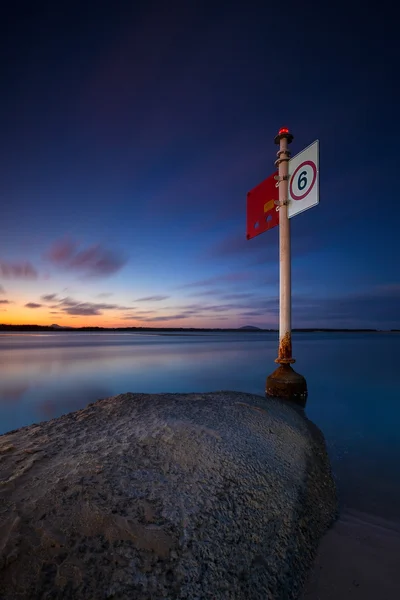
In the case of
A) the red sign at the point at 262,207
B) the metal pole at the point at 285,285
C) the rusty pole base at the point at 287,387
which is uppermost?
the red sign at the point at 262,207

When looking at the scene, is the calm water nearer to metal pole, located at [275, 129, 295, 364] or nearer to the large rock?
the large rock

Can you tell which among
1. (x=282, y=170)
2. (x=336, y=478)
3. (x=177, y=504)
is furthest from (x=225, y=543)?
(x=282, y=170)

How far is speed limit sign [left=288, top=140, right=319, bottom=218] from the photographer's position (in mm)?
6352

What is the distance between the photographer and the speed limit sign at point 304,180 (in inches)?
250

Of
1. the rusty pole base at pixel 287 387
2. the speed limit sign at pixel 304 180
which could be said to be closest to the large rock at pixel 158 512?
the rusty pole base at pixel 287 387

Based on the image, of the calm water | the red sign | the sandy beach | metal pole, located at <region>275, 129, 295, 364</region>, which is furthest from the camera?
the red sign

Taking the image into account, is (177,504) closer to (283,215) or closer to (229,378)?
(283,215)

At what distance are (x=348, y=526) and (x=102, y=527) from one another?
2249 mm

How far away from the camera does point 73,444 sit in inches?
120

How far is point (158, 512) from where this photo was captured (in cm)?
195

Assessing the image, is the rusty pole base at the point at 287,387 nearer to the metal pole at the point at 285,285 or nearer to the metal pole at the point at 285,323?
the metal pole at the point at 285,323

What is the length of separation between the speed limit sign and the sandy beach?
5445 mm

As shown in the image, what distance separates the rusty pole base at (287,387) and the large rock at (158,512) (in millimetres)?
2856

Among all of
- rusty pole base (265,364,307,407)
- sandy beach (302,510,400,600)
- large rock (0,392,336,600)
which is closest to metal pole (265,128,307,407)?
rusty pole base (265,364,307,407)
